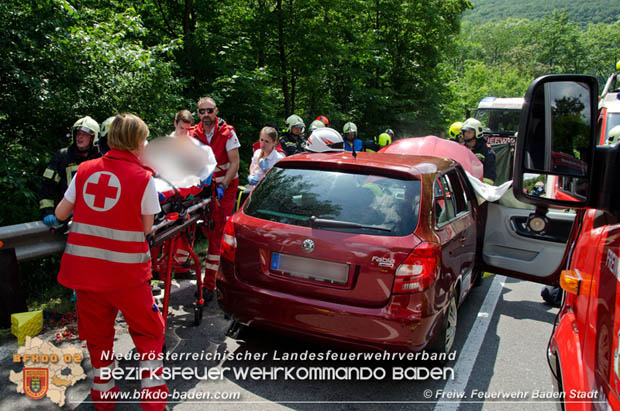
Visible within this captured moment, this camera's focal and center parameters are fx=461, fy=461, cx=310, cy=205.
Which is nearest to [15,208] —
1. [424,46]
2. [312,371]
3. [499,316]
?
[312,371]

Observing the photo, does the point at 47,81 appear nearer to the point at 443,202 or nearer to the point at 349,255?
the point at 349,255

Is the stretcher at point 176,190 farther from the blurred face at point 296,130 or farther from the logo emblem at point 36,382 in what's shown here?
the blurred face at point 296,130

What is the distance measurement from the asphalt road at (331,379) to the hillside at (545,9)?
Answer: 127052 mm

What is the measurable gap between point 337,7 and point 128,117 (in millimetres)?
11000

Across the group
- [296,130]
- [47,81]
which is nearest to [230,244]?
[47,81]

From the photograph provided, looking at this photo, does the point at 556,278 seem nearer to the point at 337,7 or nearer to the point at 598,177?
the point at 598,177

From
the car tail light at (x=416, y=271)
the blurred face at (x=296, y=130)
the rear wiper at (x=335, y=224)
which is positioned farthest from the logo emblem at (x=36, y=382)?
the blurred face at (x=296, y=130)

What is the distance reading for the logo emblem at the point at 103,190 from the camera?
8.60 ft

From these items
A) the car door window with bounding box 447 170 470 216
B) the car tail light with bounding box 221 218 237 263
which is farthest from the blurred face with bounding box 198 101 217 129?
the car door window with bounding box 447 170 470 216

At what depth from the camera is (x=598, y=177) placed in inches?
69.6

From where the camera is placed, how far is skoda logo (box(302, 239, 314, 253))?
3.29m

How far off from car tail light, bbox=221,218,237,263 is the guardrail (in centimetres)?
192

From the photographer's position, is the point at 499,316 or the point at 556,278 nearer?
the point at 556,278

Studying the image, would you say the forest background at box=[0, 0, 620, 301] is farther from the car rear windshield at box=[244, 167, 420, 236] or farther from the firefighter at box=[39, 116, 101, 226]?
the car rear windshield at box=[244, 167, 420, 236]
